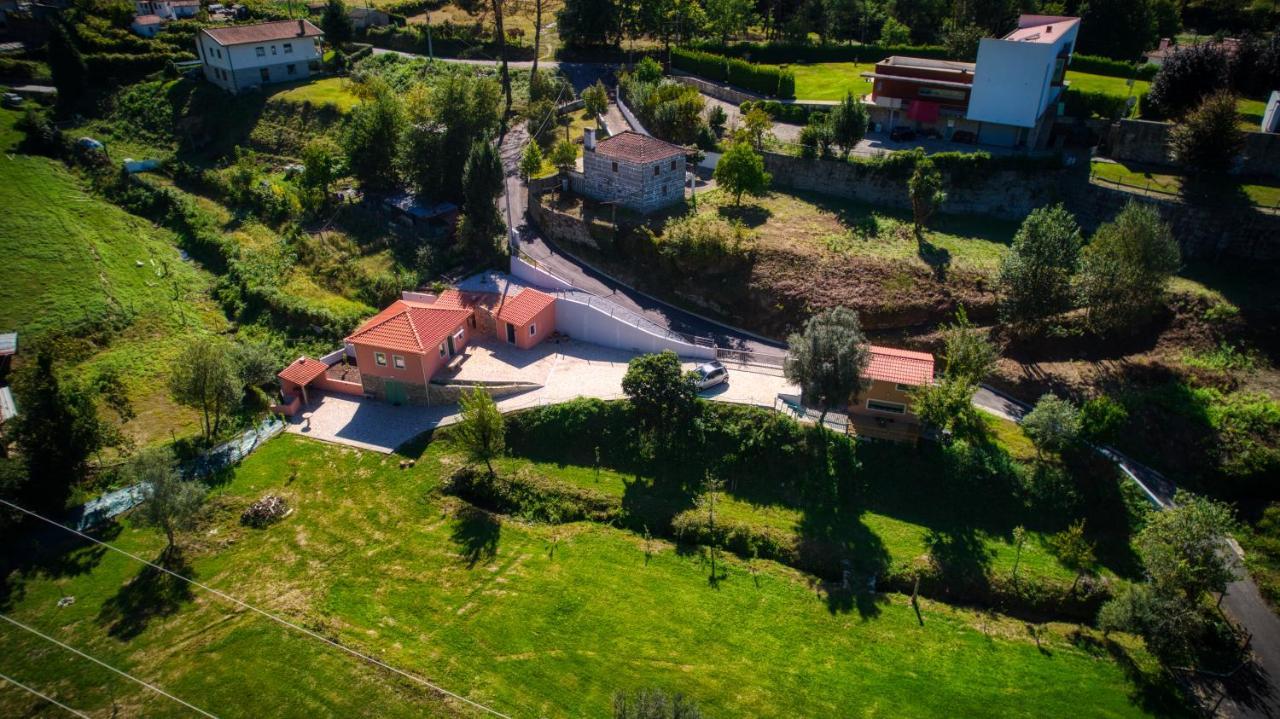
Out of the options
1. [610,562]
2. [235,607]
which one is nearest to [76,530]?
[235,607]

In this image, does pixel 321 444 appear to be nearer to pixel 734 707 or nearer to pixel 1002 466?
pixel 734 707

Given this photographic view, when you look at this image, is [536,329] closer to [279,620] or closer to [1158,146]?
[279,620]

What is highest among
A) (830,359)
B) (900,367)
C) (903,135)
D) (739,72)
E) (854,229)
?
(739,72)

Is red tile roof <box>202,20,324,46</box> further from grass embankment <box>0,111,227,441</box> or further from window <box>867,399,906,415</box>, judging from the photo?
window <box>867,399,906,415</box>

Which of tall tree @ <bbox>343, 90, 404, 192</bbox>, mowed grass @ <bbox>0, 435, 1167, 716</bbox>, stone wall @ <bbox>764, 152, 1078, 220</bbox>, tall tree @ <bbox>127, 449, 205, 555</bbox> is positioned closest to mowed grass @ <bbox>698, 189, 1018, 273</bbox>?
stone wall @ <bbox>764, 152, 1078, 220</bbox>

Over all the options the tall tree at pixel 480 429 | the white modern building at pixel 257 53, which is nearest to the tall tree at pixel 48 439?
the tall tree at pixel 480 429

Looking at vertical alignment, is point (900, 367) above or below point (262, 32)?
below

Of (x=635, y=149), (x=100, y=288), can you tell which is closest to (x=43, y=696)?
(x=100, y=288)
